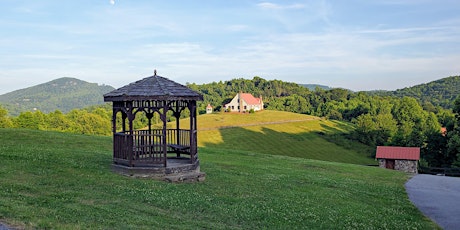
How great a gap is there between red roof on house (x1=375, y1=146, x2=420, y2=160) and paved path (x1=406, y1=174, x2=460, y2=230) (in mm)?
15642

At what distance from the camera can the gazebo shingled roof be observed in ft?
61.8

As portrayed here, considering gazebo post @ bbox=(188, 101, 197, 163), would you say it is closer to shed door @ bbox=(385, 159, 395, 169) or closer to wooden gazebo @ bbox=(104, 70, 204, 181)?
wooden gazebo @ bbox=(104, 70, 204, 181)

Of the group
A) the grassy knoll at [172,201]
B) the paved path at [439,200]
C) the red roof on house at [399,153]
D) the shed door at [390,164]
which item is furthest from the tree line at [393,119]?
the grassy knoll at [172,201]

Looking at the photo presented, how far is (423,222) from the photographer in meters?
16.8

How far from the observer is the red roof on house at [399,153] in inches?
1873

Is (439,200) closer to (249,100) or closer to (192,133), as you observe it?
(192,133)

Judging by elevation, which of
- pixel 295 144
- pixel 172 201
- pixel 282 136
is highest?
pixel 172 201

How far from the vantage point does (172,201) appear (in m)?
14.7

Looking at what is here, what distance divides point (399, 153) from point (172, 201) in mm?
41390

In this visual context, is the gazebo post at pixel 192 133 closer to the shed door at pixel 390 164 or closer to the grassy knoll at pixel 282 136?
the shed door at pixel 390 164

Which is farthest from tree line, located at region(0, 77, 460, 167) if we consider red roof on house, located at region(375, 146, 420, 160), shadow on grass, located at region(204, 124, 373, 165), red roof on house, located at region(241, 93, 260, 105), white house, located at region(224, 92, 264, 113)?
red roof on house, located at region(241, 93, 260, 105)

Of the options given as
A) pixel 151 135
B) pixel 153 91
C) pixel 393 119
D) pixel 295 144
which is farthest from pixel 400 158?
pixel 393 119

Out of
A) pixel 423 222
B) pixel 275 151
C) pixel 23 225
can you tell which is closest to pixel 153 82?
pixel 23 225

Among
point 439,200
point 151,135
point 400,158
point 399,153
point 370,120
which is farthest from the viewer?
point 370,120
